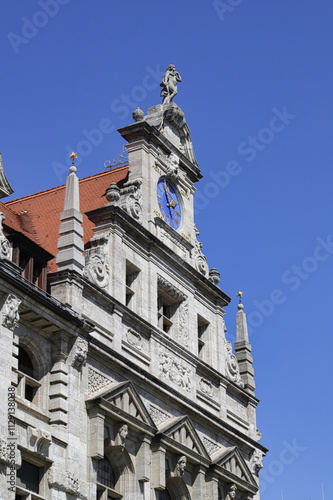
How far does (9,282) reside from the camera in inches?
1362

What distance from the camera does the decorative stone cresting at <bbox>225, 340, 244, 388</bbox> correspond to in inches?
1880

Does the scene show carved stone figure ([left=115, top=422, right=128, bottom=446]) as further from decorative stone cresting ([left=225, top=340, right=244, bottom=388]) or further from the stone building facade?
decorative stone cresting ([left=225, top=340, right=244, bottom=388])

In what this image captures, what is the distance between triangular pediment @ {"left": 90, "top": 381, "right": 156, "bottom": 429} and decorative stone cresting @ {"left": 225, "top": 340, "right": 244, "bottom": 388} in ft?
27.7

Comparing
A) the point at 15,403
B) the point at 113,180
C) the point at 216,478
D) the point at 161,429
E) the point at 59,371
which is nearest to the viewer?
the point at 15,403

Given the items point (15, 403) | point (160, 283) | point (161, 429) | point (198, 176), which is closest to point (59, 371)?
point (15, 403)

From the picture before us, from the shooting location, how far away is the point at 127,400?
38938 mm

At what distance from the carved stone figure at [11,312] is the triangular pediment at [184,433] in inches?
304

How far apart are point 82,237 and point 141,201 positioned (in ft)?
14.0

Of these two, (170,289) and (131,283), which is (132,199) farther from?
(170,289)

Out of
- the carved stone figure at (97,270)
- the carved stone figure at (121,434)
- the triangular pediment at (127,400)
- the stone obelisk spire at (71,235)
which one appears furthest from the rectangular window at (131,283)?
the carved stone figure at (121,434)

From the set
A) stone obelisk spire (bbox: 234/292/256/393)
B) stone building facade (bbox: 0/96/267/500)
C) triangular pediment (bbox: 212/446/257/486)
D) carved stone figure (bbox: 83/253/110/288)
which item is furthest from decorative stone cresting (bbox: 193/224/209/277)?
triangular pediment (bbox: 212/446/257/486)

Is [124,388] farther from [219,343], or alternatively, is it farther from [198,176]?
[198,176]

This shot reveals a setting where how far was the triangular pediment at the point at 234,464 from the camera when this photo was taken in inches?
1729

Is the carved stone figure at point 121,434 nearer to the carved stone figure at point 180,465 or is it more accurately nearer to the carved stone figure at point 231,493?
the carved stone figure at point 180,465
